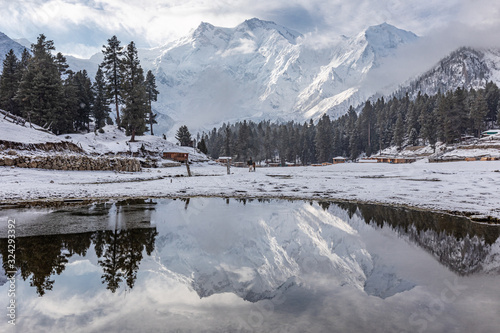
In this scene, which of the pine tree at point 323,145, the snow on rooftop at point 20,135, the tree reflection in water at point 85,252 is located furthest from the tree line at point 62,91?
the pine tree at point 323,145

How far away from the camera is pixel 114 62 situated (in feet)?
185

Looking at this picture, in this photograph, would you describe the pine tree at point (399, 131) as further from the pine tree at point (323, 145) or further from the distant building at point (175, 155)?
the distant building at point (175, 155)

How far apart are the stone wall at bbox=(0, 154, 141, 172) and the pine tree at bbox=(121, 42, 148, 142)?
17.2m

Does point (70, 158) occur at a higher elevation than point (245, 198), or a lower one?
higher

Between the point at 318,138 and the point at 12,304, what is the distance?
385ft

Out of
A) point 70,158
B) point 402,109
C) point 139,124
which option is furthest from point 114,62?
point 402,109

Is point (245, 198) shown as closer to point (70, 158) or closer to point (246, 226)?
point (246, 226)

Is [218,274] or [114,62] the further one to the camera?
[114,62]

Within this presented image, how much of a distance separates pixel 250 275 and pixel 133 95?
5028cm

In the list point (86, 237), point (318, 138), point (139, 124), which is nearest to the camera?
point (86, 237)

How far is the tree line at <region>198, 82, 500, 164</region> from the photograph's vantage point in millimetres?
85250

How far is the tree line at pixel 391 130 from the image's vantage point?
8525 centimetres

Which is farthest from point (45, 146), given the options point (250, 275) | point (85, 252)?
point (250, 275)

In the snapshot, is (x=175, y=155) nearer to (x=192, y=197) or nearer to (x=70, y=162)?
(x=70, y=162)
